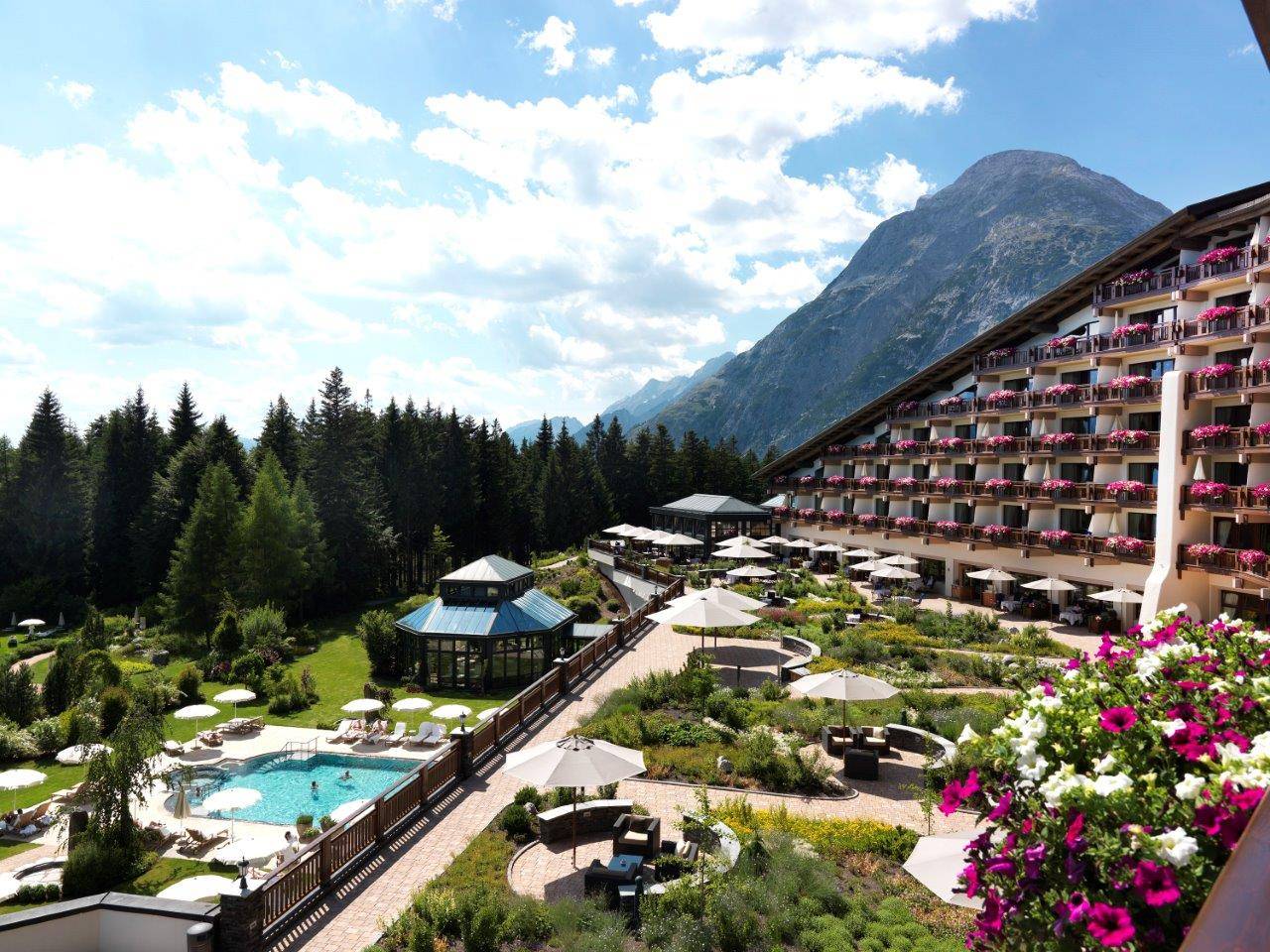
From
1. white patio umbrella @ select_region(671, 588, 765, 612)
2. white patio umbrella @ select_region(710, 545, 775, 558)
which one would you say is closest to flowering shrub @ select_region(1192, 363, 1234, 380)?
white patio umbrella @ select_region(671, 588, 765, 612)

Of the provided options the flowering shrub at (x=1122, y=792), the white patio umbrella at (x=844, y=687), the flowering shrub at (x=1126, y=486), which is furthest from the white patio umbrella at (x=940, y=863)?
the flowering shrub at (x=1126, y=486)

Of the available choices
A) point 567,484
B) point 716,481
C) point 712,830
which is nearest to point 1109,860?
point 712,830

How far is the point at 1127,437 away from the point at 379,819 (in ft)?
108

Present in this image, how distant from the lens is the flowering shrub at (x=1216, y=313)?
3006 cm

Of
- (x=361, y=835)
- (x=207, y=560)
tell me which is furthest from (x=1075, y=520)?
(x=207, y=560)

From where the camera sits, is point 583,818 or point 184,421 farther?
point 184,421

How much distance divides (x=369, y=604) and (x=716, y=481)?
41.0 meters

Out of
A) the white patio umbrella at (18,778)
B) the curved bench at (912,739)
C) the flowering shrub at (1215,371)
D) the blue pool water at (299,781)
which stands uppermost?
the flowering shrub at (1215,371)

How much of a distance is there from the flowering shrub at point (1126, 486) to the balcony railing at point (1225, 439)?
8.82ft

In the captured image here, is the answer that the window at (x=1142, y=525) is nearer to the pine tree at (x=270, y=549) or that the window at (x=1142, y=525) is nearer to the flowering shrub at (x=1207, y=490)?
the flowering shrub at (x=1207, y=490)

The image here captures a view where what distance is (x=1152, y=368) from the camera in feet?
113

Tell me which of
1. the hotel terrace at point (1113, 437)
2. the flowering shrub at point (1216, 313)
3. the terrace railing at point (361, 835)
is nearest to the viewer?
the terrace railing at point (361, 835)

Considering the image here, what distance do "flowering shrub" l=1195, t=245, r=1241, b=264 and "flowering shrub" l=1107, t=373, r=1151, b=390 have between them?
513cm

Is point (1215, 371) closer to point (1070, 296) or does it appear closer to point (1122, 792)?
point (1070, 296)
